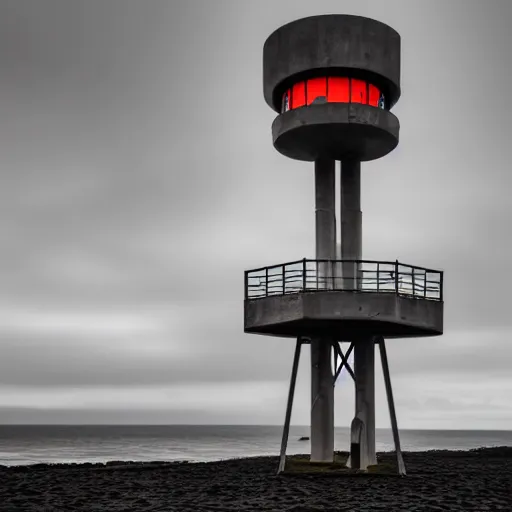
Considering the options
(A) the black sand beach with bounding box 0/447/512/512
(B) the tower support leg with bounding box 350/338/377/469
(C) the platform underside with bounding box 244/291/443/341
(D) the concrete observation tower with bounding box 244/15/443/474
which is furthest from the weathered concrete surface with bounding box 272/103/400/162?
(A) the black sand beach with bounding box 0/447/512/512

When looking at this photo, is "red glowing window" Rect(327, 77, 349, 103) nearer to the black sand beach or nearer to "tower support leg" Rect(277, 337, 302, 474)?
"tower support leg" Rect(277, 337, 302, 474)

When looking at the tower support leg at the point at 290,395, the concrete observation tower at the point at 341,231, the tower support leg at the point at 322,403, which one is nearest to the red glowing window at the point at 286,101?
the concrete observation tower at the point at 341,231

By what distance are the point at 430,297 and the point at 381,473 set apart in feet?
24.0

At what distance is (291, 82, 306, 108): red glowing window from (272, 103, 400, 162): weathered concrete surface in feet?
4.04

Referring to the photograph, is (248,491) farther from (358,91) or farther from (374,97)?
(374,97)

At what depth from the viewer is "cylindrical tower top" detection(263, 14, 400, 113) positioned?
34062 millimetres

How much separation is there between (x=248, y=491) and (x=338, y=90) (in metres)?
16.7

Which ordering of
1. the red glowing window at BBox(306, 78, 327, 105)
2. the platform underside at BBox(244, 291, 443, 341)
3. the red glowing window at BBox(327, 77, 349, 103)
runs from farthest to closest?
the red glowing window at BBox(306, 78, 327, 105) < the red glowing window at BBox(327, 77, 349, 103) < the platform underside at BBox(244, 291, 443, 341)

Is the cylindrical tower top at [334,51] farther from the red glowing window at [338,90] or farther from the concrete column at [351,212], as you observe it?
the concrete column at [351,212]

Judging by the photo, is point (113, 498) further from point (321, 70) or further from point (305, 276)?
point (321, 70)

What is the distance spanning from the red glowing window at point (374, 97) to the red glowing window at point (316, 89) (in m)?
2.07

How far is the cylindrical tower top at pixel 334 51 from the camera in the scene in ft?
112

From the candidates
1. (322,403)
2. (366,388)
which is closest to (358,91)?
(366,388)

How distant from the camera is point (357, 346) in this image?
3597 cm
